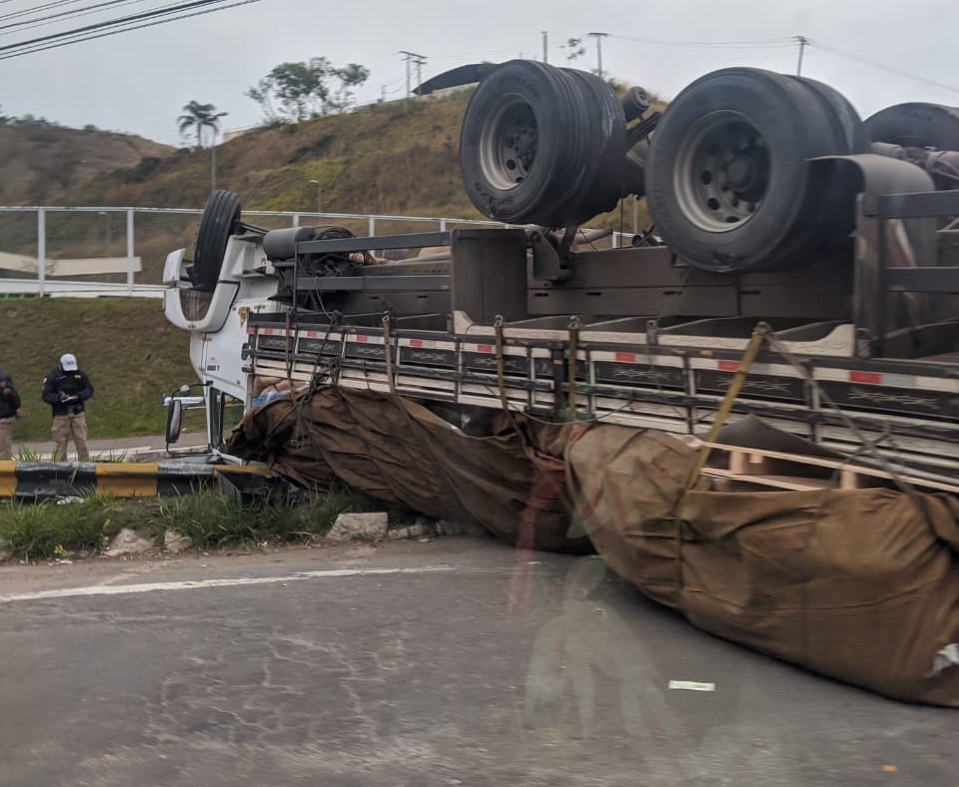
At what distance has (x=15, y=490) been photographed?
8.64 meters

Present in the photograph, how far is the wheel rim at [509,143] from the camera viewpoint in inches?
278

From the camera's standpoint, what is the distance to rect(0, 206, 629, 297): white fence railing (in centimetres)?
1928

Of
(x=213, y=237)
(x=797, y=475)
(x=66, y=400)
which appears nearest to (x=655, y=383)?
(x=797, y=475)

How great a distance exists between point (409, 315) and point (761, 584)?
4536 mm

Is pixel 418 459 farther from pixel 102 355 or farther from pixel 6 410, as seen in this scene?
pixel 102 355

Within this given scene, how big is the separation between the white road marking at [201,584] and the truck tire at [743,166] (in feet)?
8.78

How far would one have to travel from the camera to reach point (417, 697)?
4.29 meters

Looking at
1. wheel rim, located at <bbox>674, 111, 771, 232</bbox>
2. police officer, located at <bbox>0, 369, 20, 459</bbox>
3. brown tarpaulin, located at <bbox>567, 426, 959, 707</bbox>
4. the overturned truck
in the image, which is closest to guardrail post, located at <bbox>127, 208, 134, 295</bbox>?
police officer, located at <bbox>0, 369, 20, 459</bbox>

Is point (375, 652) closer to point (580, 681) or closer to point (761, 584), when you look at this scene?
point (580, 681)

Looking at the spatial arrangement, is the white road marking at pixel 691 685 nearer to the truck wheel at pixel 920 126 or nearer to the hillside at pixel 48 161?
the truck wheel at pixel 920 126

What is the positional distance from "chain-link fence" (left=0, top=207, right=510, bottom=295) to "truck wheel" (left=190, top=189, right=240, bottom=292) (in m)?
8.08

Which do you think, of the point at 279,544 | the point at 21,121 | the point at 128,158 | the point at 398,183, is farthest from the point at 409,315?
the point at 128,158

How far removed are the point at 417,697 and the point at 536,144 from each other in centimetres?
413

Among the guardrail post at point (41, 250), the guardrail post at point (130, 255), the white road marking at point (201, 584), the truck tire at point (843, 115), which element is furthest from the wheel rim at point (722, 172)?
the guardrail post at point (41, 250)
